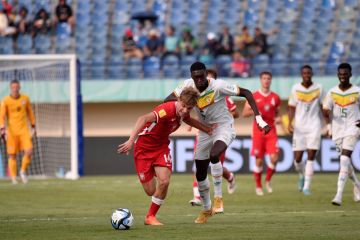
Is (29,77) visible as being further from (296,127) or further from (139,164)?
(139,164)

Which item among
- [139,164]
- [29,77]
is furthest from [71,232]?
[29,77]

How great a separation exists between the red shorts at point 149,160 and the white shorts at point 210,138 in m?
0.77

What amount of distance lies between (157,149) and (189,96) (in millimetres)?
1301

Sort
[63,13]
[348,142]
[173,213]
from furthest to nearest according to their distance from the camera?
[63,13], [348,142], [173,213]

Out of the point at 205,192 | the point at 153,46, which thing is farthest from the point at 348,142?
the point at 153,46

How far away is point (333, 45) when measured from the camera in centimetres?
2988

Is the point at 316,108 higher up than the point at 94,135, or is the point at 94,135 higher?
the point at 316,108

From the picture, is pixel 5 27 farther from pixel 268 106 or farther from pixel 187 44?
pixel 268 106

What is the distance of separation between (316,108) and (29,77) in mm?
10062

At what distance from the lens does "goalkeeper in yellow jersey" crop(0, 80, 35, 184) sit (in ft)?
76.4

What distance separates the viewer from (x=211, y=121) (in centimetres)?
1332

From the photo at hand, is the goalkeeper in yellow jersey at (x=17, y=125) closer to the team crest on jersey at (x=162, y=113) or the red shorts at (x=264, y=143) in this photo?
the red shorts at (x=264, y=143)

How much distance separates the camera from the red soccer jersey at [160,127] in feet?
39.9

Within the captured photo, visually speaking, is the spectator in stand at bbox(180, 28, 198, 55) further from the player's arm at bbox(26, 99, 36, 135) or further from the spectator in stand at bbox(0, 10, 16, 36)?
the player's arm at bbox(26, 99, 36, 135)
